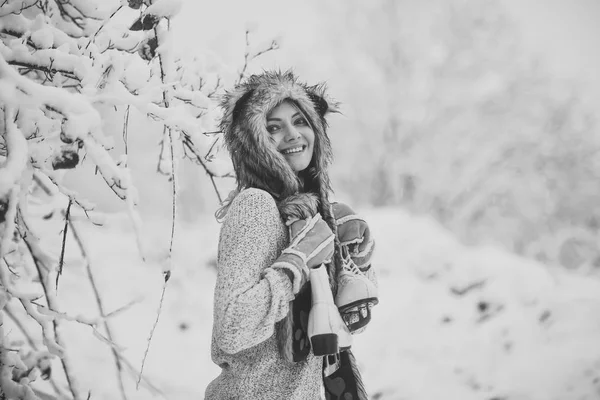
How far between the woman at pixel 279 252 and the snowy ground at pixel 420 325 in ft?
4.29

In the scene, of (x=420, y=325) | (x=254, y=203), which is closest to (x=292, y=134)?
(x=254, y=203)

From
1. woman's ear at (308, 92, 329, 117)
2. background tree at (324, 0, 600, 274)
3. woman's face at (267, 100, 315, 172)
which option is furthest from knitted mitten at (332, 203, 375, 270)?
background tree at (324, 0, 600, 274)

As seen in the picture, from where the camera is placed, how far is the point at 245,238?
4.04ft

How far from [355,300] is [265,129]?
657mm

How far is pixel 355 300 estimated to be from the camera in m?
1.38

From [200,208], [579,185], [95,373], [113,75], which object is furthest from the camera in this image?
[579,185]

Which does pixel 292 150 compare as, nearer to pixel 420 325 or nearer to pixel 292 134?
pixel 292 134

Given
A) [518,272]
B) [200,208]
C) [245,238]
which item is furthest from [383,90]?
[245,238]

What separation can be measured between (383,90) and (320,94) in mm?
9102

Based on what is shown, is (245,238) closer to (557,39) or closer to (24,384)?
(24,384)

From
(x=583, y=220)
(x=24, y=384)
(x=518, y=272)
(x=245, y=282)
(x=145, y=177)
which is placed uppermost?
(x=583, y=220)

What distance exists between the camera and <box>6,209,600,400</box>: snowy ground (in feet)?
10.8

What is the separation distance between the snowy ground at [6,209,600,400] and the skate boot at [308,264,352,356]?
1500 mm

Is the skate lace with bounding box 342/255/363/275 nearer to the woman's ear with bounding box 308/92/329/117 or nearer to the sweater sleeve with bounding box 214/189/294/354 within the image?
the sweater sleeve with bounding box 214/189/294/354
